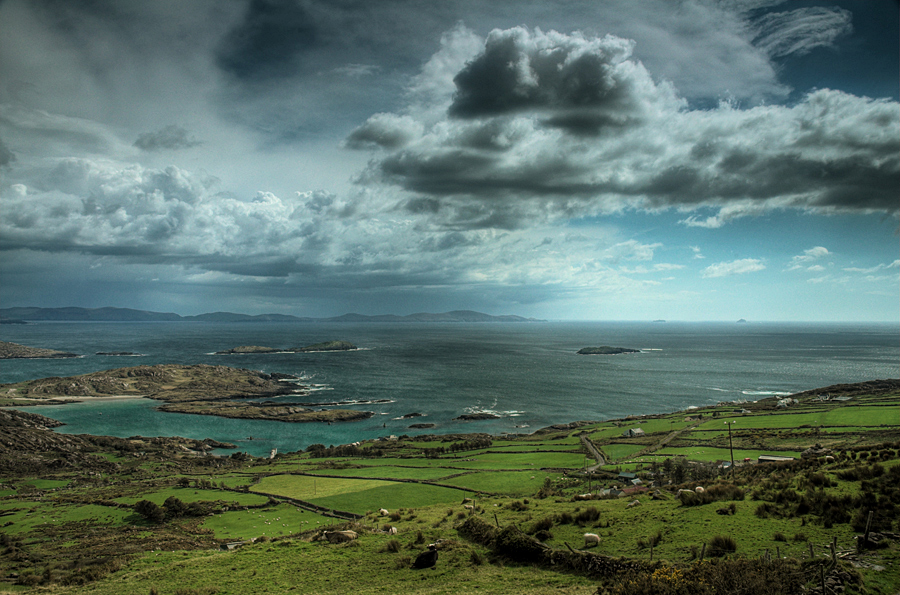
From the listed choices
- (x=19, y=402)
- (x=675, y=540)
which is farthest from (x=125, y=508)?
(x=19, y=402)

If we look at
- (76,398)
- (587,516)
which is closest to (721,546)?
(587,516)

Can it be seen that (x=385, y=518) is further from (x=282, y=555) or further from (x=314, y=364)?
(x=314, y=364)

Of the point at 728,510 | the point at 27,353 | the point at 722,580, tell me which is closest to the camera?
the point at 722,580

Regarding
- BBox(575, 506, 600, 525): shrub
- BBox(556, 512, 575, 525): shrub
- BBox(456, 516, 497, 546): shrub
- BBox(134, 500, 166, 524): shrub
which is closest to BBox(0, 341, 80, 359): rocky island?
BBox(134, 500, 166, 524): shrub

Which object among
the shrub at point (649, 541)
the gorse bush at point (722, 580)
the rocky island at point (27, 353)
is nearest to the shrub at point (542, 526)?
the shrub at point (649, 541)

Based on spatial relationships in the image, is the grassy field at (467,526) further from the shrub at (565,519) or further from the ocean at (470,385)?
the ocean at (470,385)

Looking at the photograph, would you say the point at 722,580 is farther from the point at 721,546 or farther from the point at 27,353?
the point at 27,353

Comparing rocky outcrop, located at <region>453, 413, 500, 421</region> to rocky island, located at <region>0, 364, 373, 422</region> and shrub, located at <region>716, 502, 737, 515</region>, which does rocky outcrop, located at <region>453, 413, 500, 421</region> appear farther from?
shrub, located at <region>716, 502, 737, 515</region>
